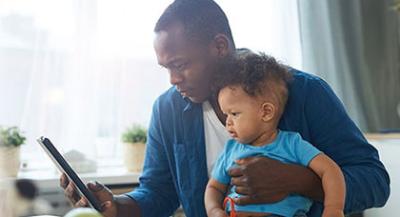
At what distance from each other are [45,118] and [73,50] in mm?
297

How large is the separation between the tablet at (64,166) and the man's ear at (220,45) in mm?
469

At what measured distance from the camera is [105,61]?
1906 mm

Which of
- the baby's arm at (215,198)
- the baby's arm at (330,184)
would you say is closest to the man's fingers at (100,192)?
the baby's arm at (215,198)

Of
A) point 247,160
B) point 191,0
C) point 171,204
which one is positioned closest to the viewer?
point 247,160

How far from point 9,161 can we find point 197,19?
3.15 feet

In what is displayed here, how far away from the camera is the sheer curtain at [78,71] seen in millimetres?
1800

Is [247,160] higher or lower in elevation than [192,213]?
higher

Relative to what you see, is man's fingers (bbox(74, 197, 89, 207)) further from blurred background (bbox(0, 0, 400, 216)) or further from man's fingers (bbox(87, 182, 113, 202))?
blurred background (bbox(0, 0, 400, 216))

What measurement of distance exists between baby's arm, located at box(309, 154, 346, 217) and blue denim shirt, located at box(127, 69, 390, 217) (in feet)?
0.24

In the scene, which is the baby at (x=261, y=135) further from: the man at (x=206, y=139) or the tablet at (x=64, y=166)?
the tablet at (x=64, y=166)

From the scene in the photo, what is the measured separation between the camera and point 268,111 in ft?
3.18

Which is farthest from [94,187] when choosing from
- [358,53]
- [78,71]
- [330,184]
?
[358,53]

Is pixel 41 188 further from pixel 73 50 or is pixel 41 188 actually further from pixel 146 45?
pixel 146 45

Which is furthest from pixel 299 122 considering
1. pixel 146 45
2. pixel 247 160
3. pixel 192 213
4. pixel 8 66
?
pixel 8 66
